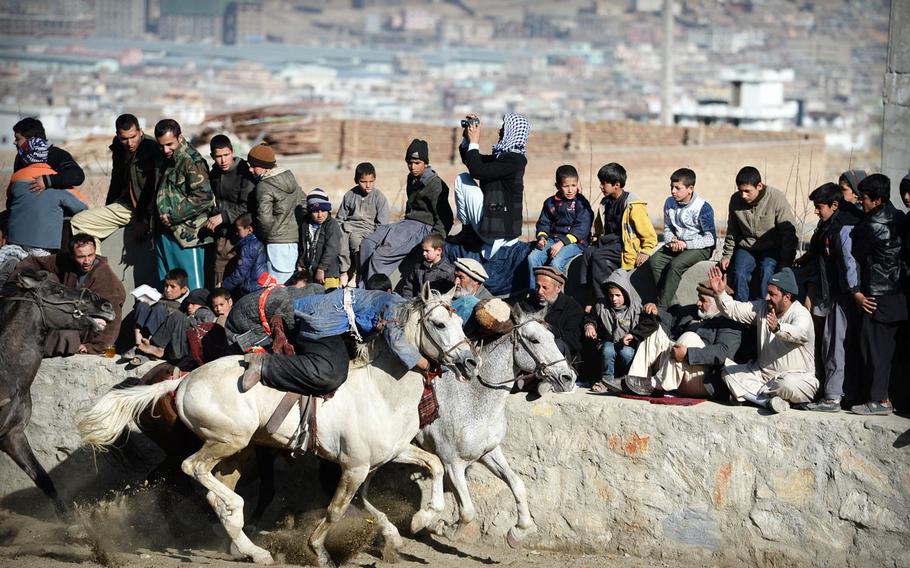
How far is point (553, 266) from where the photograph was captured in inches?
382

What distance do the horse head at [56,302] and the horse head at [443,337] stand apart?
9.62 ft

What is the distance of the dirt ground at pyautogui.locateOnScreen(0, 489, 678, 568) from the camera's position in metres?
8.99

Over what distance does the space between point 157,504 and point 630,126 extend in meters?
29.9

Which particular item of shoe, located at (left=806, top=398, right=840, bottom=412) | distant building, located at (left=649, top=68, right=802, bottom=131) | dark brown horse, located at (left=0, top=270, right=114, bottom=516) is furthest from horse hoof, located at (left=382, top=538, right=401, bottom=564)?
distant building, located at (left=649, top=68, right=802, bottom=131)

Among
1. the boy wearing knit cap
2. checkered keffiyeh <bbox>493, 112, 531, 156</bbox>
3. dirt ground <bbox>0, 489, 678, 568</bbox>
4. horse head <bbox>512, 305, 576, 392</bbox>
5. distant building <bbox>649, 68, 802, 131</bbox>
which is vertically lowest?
dirt ground <bbox>0, 489, 678, 568</bbox>

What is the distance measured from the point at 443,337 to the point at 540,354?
747 millimetres

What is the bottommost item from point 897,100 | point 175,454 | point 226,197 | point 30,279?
point 175,454

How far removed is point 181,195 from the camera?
35.9ft

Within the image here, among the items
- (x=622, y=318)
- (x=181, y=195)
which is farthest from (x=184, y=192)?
(x=622, y=318)

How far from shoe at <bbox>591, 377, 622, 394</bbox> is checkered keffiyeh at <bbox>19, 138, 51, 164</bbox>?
5.93 m

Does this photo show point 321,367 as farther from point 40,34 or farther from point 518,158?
point 40,34

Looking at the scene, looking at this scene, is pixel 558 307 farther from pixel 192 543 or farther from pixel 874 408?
pixel 192 543

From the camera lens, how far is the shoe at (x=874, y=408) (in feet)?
27.5

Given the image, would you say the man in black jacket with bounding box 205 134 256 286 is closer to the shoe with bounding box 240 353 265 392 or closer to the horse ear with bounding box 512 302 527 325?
the shoe with bounding box 240 353 265 392
